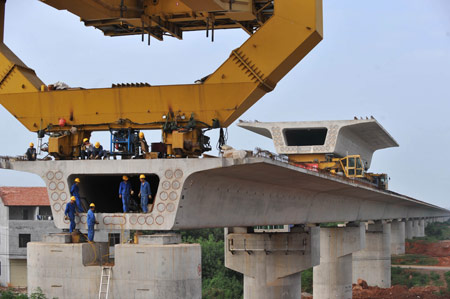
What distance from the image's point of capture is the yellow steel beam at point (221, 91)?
971 inches

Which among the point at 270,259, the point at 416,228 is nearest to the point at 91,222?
the point at 270,259

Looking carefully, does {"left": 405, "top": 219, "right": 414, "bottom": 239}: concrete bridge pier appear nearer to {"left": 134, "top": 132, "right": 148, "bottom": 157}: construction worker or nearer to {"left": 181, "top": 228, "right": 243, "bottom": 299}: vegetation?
{"left": 181, "top": 228, "right": 243, "bottom": 299}: vegetation

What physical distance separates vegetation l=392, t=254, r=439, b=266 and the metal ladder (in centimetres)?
7576

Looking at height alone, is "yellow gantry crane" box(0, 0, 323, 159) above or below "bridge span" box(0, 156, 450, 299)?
above

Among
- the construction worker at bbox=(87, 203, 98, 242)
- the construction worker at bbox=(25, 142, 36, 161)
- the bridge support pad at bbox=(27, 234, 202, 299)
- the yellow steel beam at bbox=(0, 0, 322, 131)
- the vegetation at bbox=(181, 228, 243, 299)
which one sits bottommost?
the vegetation at bbox=(181, 228, 243, 299)

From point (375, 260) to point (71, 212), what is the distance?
55541 millimetres

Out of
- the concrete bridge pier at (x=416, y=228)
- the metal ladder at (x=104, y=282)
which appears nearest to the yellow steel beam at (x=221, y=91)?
the metal ladder at (x=104, y=282)

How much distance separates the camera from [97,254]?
79.8ft

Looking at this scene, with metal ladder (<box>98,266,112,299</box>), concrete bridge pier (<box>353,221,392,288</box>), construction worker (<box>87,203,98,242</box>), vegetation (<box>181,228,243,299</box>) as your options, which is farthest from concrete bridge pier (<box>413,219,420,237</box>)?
metal ladder (<box>98,266,112,299</box>)

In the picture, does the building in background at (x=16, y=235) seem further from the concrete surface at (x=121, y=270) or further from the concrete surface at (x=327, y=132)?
the concrete surface at (x=121, y=270)

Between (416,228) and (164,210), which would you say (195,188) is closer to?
(164,210)

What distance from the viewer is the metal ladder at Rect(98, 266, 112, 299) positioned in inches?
906

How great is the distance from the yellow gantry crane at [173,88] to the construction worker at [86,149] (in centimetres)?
42

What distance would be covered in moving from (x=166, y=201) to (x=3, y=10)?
9.02m
